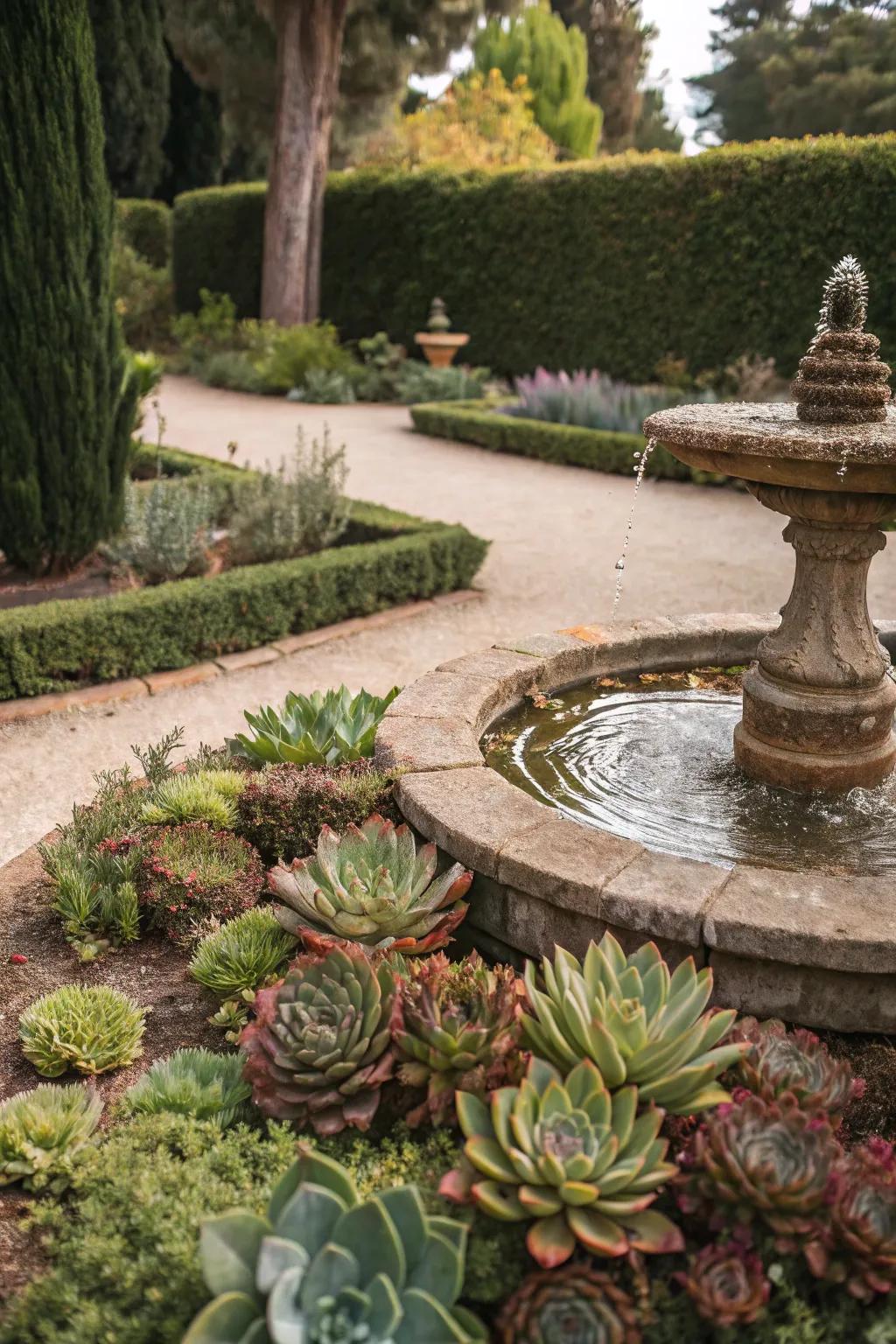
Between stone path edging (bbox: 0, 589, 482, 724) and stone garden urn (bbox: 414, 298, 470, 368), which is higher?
stone garden urn (bbox: 414, 298, 470, 368)

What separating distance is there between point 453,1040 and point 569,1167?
357 millimetres

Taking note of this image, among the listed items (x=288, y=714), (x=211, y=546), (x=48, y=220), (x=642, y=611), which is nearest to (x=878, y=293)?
(x=642, y=611)

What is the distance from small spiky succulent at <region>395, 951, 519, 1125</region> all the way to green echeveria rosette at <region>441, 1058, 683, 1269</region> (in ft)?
0.44

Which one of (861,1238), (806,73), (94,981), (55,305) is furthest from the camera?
(806,73)

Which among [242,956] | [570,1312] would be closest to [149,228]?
[242,956]

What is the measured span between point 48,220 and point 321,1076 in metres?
4.94

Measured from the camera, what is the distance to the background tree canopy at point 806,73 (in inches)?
994

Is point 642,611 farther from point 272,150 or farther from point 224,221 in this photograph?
point 224,221

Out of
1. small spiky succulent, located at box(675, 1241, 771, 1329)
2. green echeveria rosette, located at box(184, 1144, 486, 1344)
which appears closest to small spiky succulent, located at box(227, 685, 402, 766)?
green echeveria rosette, located at box(184, 1144, 486, 1344)

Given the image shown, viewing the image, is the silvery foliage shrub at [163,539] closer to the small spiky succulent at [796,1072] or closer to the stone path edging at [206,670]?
the stone path edging at [206,670]

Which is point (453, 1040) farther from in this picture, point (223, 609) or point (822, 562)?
point (223, 609)

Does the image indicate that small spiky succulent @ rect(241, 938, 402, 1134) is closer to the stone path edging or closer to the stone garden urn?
the stone path edging

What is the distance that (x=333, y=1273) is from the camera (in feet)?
5.49

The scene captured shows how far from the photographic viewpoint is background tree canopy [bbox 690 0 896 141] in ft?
82.8
